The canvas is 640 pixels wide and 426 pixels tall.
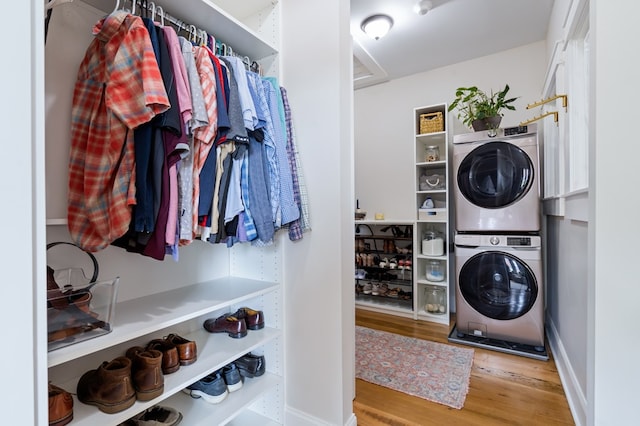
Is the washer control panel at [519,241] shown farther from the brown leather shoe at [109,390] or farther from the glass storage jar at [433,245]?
the brown leather shoe at [109,390]

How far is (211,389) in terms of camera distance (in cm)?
125

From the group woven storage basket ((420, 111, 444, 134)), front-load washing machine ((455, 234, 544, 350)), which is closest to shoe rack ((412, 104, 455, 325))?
woven storage basket ((420, 111, 444, 134))

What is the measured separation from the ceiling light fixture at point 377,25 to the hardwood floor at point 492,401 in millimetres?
2574

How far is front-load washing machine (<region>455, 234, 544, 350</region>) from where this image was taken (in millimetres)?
2133

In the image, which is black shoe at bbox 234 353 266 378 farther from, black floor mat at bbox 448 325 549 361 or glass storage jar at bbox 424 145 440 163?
glass storage jar at bbox 424 145 440 163

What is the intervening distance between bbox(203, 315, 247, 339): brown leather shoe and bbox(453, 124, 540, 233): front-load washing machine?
6.26 ft

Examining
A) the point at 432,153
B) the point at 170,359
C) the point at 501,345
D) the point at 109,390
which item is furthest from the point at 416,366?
the point at 432,153

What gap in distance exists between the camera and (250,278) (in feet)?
5.06

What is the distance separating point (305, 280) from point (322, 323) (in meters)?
0.21

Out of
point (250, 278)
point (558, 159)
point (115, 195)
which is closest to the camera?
point (115, 195)

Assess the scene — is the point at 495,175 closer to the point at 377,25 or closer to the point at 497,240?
the point at 497,240
